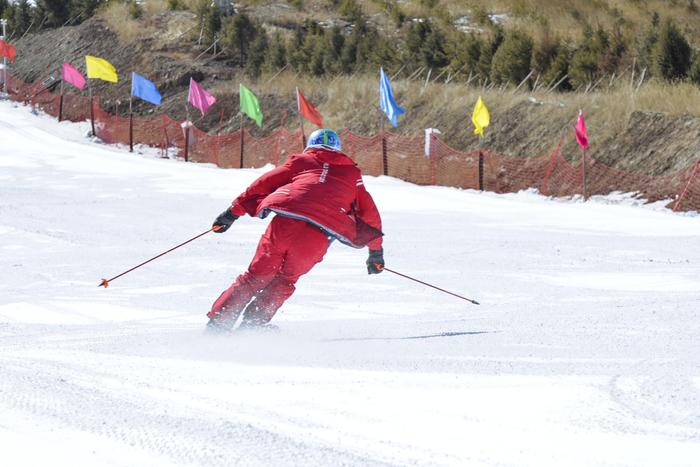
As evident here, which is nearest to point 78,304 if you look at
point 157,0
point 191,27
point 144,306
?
point 144,306

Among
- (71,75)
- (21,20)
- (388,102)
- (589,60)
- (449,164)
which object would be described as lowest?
(21,20)

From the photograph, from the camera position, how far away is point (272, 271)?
630cm

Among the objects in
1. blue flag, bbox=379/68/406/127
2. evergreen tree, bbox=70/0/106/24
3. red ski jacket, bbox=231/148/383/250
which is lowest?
evergreen tree, bbox=70/0/106/24

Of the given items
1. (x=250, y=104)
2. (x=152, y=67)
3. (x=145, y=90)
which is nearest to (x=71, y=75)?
(x=145, y=90)

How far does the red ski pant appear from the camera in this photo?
6.28 m

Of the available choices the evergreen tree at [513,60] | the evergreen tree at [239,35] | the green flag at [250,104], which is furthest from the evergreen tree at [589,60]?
the evergreen tree at [239,35]

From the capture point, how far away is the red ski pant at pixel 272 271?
20.6 ft

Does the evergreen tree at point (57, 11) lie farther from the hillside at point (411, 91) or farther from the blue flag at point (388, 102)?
the blue flag at point (388, 102)

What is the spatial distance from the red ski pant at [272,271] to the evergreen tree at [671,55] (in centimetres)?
1882

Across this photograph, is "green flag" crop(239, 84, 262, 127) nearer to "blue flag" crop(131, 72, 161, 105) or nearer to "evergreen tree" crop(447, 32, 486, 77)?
"blue flag" crop(131, 72, 161, 105)

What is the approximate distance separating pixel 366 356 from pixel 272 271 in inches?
45.6

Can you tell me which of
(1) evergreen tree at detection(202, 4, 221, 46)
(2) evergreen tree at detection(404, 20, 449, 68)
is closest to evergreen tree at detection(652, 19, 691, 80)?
(2) evergreen tree at detection(404, 20, 449, 68)

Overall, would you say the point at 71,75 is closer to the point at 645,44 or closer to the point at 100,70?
the point at 100,70

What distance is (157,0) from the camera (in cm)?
4716
